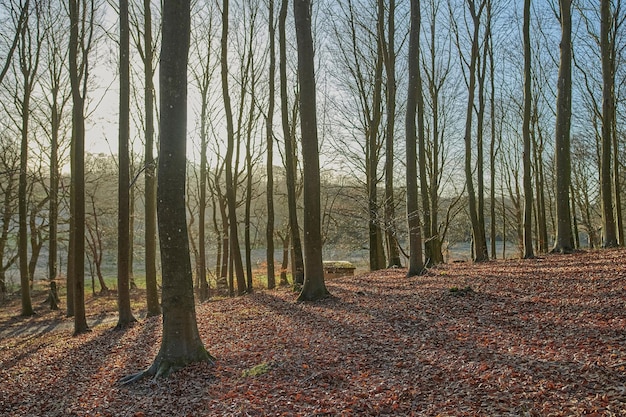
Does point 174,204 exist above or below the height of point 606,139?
below

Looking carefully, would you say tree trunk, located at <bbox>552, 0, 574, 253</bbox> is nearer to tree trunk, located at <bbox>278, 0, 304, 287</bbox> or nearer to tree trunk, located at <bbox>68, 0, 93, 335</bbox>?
tree trunk, located at <bbox>278, 0, 304, 287</bbox>

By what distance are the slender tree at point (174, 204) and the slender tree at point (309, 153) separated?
12.1 feet

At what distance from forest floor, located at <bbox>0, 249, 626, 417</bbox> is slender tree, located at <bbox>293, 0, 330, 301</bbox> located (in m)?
0.67

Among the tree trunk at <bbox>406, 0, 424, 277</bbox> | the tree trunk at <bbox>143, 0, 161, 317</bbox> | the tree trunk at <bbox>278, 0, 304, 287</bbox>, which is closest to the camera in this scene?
the tree trunk at <bbox>406, 0, 424, 277</bbox>

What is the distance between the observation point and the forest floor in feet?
13.4

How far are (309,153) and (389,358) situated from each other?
5.23 meters

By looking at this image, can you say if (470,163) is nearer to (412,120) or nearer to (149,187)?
(412,120)

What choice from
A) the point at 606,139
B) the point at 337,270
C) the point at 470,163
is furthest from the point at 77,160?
the point at 606,139

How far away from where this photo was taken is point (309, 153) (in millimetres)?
9547

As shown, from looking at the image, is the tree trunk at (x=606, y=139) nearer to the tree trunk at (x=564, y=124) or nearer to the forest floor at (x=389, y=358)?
the tree trunk at (x=564, y=124)

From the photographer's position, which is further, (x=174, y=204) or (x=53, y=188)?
(x=53, y=188)

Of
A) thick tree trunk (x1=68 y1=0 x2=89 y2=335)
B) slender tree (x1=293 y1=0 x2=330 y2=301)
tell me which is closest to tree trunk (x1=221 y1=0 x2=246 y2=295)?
thick tree trunk (x1=68 y1=0 x2=89 y2=335)

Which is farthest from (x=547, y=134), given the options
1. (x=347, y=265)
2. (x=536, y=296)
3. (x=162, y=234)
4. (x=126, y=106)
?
(x=162, y=234)

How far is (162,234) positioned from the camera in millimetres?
6102
